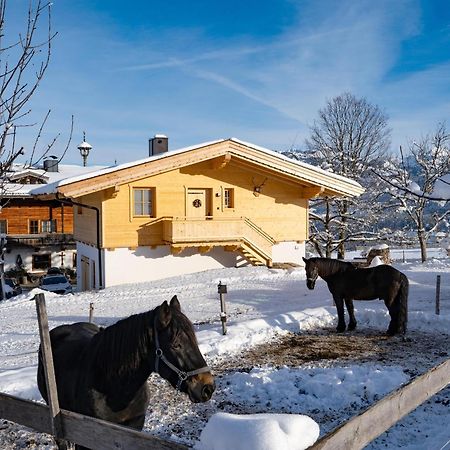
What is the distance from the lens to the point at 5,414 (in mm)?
3805

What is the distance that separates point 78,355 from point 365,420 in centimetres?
277

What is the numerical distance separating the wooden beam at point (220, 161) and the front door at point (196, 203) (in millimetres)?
1336

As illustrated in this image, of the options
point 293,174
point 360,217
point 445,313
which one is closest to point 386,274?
point 445,313

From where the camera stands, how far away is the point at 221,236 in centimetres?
2202

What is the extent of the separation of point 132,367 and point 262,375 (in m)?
4.87

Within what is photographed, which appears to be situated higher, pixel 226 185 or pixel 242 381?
pixel 226 185

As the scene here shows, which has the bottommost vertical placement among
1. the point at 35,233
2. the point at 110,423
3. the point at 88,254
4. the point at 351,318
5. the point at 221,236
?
the point at 351,318

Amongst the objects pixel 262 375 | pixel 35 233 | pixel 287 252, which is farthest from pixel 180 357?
pixel 35 233

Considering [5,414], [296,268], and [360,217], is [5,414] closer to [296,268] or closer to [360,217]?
[296,268]

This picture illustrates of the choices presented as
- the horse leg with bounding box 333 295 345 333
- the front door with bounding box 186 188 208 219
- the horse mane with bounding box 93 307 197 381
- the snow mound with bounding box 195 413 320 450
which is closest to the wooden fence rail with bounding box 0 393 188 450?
the snow mound with bounding box 195 413 320 450

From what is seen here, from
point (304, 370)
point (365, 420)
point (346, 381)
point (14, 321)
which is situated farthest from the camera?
point (14, 321)

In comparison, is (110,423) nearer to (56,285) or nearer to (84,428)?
(84,428)

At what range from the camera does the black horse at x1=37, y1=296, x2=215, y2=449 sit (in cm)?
378

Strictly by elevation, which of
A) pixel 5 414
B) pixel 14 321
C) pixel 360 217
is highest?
pixel 360 217
